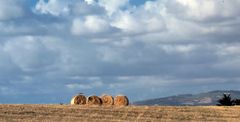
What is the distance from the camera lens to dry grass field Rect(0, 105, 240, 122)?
138 feet

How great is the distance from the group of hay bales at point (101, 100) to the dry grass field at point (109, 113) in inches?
152

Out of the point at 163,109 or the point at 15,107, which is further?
the point at 163,109

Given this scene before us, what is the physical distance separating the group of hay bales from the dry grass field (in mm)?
3859

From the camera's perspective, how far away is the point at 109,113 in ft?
150

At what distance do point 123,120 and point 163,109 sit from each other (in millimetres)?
7159

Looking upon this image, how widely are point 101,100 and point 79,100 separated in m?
1.81

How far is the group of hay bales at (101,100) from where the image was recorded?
5300cm

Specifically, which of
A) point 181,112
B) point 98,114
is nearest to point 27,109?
point 98,114

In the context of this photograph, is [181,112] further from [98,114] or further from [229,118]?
[98,114]

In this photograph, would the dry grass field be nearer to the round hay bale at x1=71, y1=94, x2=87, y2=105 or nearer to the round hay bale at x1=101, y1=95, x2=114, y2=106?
the round hay bale at x1=101, y1=95, x2=114, y2=106

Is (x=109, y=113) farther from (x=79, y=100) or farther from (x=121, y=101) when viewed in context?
(x=121, y=101)

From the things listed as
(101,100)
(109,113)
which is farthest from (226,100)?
(109,113)

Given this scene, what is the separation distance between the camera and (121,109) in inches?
1880

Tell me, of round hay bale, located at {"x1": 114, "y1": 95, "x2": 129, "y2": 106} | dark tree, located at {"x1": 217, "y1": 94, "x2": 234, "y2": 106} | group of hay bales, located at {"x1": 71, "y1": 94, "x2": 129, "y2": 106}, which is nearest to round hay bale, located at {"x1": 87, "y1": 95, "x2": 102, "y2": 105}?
group of hay bales, located at {"x1": 71, "y1": 94, "x2": 129, "y2": 106}
